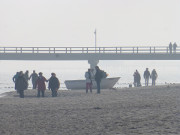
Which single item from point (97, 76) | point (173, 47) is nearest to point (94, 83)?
point (97, 76)

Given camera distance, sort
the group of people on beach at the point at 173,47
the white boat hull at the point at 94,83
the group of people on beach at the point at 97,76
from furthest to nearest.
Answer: the group of people on beach at the point at 173,47
the white boat hull at the point at 94,83
the group of people on beach at the point at 97,76

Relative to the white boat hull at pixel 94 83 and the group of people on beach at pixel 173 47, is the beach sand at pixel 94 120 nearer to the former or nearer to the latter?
the white boat hull at pixel 94 83

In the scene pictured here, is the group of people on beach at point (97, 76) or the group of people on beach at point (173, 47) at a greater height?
the group of people on beach at point (173, 47)

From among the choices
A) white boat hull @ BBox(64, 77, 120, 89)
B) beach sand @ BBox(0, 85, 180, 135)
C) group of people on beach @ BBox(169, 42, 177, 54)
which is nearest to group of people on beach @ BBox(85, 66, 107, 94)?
white boat hull @ BBox(64, 77, 120, 89)

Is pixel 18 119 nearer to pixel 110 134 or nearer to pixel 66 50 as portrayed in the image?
pixel 110 134

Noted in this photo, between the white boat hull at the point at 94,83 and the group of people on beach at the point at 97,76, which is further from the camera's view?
the white boat hull at the point at 94,83

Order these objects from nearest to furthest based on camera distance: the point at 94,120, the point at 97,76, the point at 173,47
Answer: the point at 94,120, the point at 97,76, the point at 173,47

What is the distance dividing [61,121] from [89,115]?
4.43ft

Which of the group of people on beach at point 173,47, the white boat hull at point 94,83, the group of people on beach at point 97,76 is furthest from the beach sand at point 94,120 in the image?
the group of people on beach at point 173,47

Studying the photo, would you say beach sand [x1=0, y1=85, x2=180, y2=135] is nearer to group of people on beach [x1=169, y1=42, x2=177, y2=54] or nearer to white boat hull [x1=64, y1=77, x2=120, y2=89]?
white boat hull [x1=64, y1=77, x2=120, y2=89]

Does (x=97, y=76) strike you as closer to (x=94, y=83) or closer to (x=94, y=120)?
(x=94, y=83)

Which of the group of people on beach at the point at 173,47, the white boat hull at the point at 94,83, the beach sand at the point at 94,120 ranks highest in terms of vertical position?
the group of people on beach at the point at 173,47
